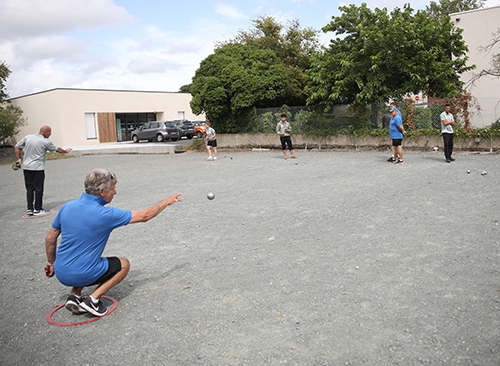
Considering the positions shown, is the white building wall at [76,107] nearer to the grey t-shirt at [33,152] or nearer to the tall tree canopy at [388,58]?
the tall tree canopy at [388,58]

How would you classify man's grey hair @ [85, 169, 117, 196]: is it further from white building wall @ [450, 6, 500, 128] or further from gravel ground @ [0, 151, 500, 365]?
white building wall @ [450, 6, 500, 128]

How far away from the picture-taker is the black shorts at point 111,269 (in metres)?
4.27

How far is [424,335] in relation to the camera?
3.53 metres

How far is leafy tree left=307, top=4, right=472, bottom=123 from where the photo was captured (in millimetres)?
18188

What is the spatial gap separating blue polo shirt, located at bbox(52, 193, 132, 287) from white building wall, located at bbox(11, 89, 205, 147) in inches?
1455

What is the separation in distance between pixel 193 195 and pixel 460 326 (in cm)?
740

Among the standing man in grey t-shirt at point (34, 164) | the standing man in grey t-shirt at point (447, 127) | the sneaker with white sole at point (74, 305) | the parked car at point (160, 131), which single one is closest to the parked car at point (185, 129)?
the parked car at point (160, 131)

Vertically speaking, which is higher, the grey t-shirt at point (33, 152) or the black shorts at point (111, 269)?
the grey t-shirt at point (33, 152)

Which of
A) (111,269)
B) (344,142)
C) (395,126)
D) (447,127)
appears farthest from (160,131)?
(111,269)

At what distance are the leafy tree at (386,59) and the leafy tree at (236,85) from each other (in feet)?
11.1

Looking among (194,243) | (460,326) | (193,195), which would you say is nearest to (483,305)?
(460,326)

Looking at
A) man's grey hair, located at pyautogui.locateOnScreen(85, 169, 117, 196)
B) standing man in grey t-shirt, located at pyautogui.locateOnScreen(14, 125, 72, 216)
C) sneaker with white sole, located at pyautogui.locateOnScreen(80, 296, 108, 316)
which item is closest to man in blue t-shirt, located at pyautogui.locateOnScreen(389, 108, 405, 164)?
standing man in grey t-shirt, located at pyautogui.locateOnScreen(14, 125, 72, 216)

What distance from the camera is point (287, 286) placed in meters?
4.63

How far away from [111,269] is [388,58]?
55.6 ft
